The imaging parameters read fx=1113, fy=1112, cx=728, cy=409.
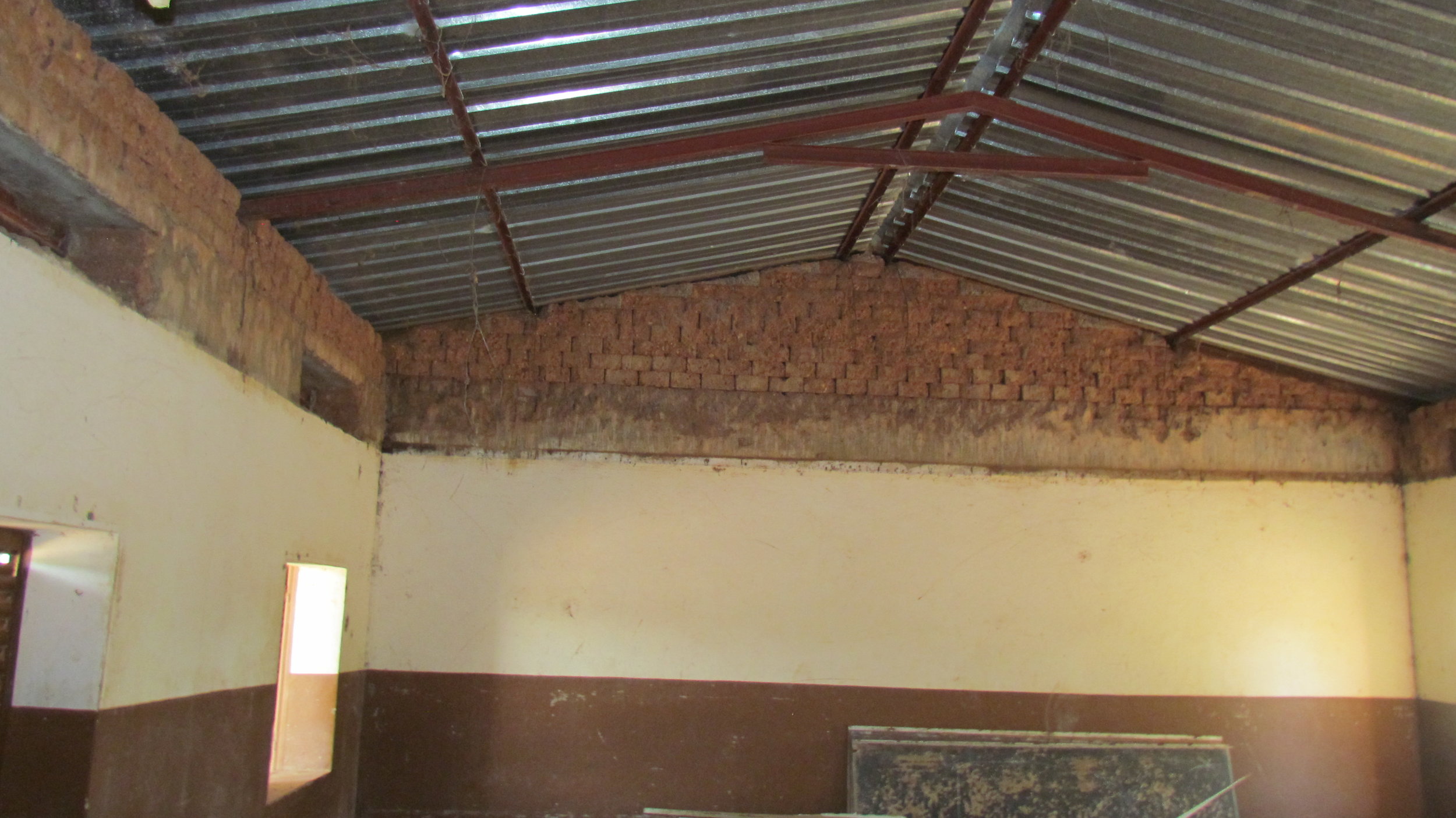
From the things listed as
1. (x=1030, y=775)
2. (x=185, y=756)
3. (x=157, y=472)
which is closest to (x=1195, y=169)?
(x=1030, y=775)

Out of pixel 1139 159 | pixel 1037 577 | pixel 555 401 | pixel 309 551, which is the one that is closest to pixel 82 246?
pixel 309 551

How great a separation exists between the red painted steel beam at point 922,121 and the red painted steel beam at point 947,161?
0.49 feet

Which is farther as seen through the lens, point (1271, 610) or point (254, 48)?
point (1271, 610)

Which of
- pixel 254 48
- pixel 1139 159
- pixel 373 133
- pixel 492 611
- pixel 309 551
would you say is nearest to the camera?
pixel 254 48

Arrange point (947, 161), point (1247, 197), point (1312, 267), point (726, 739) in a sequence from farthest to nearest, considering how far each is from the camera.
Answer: point (726, 739), point (1312, 267), point (1247, 197), point (947, 161)

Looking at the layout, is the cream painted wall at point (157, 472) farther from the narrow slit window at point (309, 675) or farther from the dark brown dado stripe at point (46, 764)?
the narrow slit window at point (309, 675)

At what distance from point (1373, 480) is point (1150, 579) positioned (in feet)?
6.34

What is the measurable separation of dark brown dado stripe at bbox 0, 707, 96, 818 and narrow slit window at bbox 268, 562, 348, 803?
262 centimetres

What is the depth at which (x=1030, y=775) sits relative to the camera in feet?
25.2

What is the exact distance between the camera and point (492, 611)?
7.94 m

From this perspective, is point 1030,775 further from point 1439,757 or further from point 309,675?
point 309,675

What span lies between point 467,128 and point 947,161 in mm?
2548

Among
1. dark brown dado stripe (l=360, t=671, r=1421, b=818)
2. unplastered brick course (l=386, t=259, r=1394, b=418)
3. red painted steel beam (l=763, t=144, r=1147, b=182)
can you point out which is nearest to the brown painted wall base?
dark brown dado stripe (l=360, t=671, r=1421, b=818)

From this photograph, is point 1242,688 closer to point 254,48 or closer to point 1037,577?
point 1037,577
